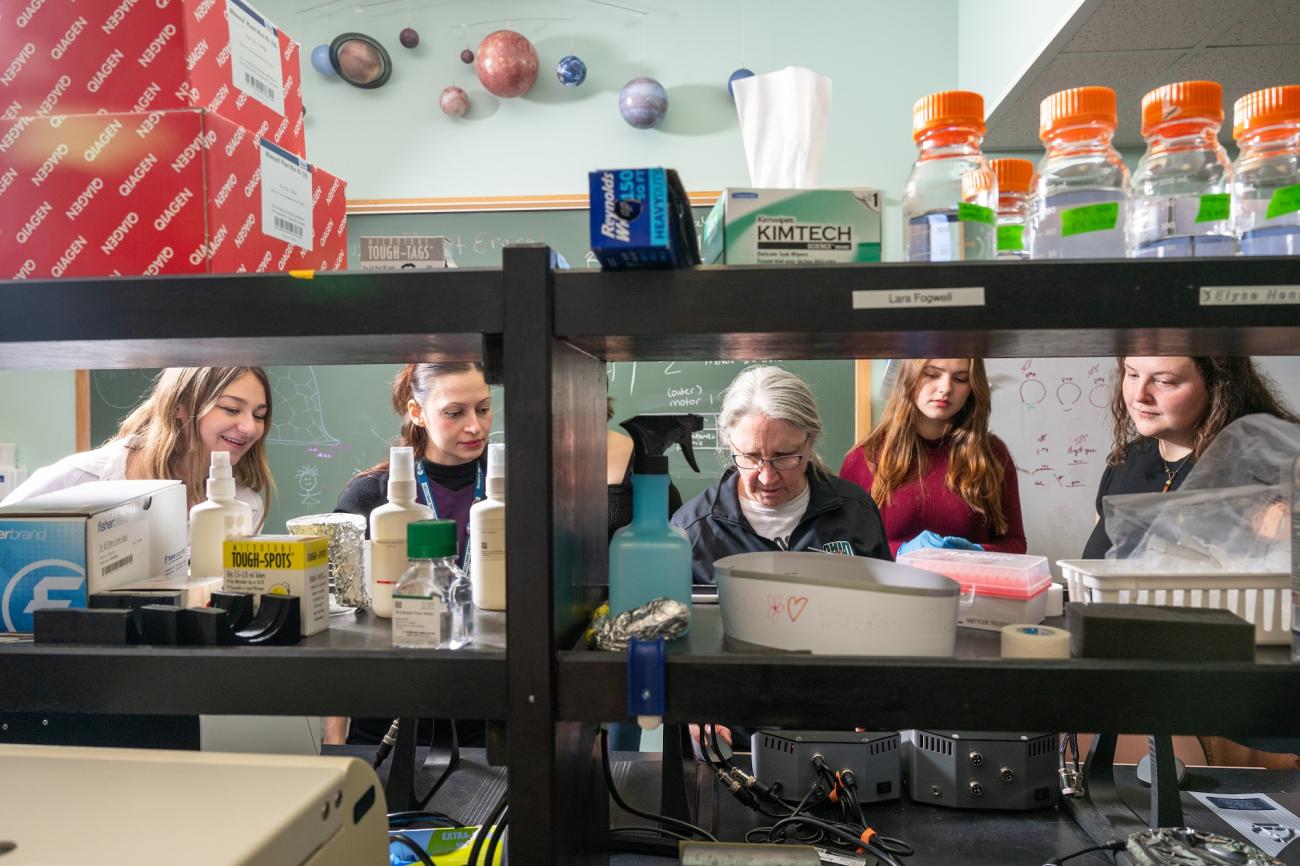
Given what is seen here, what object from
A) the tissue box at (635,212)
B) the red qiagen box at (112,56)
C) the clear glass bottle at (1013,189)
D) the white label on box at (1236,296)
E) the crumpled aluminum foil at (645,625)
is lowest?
the crumpled aluminum foil at (645,625)

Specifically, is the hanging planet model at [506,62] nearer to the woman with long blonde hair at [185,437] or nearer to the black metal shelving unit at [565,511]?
the woman with long blonde hair at [185,437]

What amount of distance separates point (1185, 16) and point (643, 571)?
1.83m

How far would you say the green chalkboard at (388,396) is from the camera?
2.94 m

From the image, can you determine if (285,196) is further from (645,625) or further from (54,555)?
(645,625)

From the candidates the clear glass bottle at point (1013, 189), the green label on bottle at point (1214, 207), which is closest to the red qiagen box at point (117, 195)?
the clear glass bottle at point (1013, 189)

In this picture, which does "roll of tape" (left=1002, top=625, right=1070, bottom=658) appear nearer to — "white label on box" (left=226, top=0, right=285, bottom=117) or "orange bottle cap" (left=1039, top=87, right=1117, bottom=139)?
"orange bottle cap" (left=1039, top=87, right=1117, bottom=139)

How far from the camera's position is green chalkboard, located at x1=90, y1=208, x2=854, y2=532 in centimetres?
294

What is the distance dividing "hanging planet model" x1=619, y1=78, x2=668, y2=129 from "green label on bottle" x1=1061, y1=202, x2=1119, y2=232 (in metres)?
2.39

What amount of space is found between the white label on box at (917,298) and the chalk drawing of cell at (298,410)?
272 cm

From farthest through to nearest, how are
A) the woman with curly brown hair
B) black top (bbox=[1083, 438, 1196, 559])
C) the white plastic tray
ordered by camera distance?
1. black top (bbox=[1083, 438, 1196, 559])
2. the woman with curly brown hair
3. the white plastic tray

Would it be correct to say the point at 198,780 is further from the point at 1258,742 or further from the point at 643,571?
the point at 1258,742

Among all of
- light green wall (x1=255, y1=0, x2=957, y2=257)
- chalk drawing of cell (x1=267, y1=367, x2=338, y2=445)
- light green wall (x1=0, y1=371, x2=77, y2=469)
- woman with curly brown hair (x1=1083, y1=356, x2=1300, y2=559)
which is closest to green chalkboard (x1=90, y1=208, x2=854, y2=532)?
chalk drawing of cell (x1=267, y1=367, x2=338, y2=445)

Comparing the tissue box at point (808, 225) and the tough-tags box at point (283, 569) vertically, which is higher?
the tissue box at point (808, 225)

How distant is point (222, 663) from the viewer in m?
0.66
